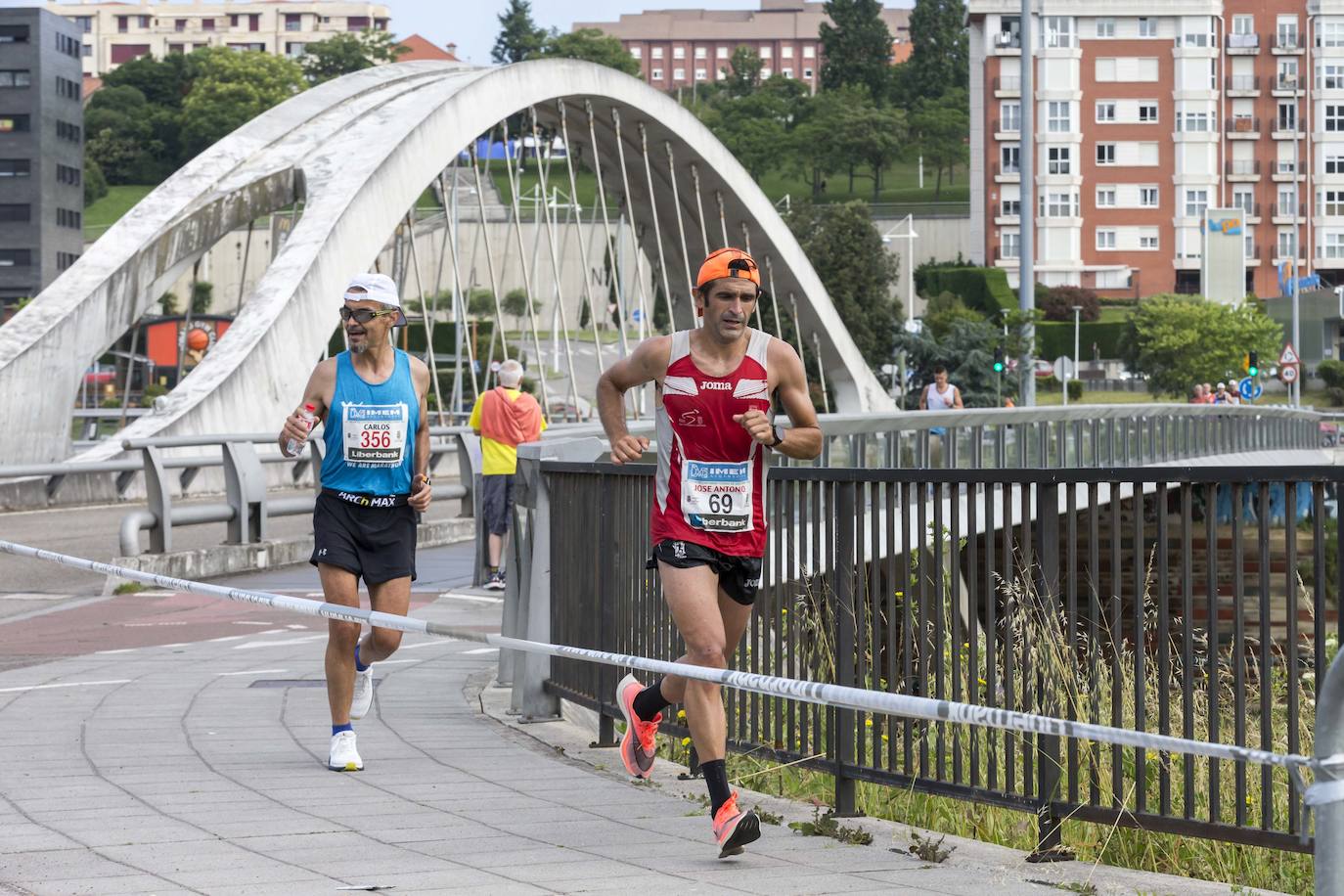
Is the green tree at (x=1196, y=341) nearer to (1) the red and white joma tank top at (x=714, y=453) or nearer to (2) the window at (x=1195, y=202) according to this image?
(2) the window at (x=1195, y=202)

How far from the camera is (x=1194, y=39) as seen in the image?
10044 centimetres

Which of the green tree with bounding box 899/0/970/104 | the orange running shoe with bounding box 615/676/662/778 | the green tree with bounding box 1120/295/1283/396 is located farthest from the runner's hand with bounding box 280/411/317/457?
the green tree with bounding box 899/0/970/104

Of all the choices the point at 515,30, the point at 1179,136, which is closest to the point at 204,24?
the point at 515,30

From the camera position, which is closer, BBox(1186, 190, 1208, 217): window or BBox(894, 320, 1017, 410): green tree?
BBox(894, 320, 1017, 410): green tree

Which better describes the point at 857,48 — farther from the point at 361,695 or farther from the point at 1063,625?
the point at 1063,625

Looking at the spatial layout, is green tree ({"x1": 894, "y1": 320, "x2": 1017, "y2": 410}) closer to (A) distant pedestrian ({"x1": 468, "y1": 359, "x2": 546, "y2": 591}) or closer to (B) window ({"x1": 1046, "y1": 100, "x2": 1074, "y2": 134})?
(A) distant pedestrian ({"x1": 468, "y1": 359, "x2": 546, "y2": 591})

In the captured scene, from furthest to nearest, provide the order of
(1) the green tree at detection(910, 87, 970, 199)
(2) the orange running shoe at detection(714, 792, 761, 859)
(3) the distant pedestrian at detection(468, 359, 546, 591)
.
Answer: (1) the green tree at detection(910, 87, 970, 199)
(3) the distant pedestrian at detection(468, 359, 546, 591)
(2) the orange running shoe at detection(714, 792, 761, 859)

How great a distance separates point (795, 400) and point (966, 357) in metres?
38.5

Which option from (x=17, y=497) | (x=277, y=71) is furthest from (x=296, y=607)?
(x=277, y=71)

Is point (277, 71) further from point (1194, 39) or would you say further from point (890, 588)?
point (890, 588)

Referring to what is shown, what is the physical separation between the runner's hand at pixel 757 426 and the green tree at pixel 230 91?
422 feet

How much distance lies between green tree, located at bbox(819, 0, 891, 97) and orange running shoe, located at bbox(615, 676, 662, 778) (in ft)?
490

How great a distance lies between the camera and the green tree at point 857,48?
502 feet

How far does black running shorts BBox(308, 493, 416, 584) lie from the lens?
7.00 m
